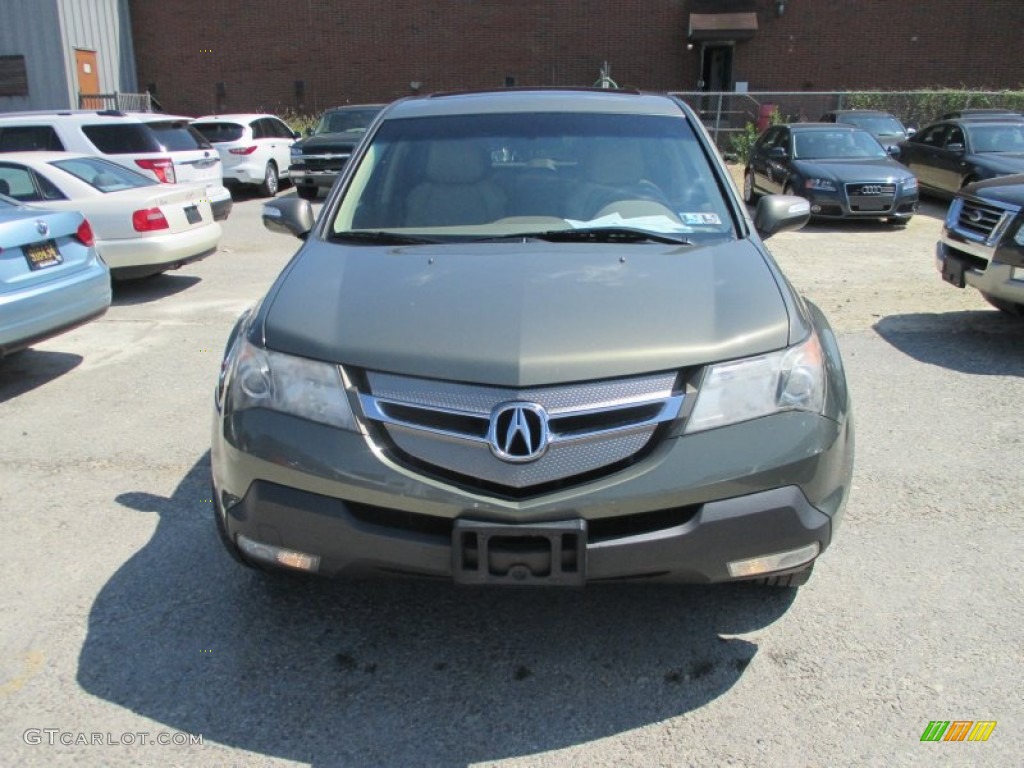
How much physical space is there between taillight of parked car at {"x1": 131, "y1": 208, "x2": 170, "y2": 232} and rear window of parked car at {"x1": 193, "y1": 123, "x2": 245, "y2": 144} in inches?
369

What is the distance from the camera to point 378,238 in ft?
11.9

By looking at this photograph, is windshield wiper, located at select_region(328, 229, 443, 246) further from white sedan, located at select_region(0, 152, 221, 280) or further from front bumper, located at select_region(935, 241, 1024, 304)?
white sedan, located at select_region(0, 152, 221, 280)

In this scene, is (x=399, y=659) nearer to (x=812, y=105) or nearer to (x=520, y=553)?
(x=520, y=553)

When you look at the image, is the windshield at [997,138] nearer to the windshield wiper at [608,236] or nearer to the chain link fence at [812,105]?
the chain link fence at [812,105]

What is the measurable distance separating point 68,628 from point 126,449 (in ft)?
6.24

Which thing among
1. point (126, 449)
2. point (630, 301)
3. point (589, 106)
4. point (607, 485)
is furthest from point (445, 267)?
Result: point (126, 449)

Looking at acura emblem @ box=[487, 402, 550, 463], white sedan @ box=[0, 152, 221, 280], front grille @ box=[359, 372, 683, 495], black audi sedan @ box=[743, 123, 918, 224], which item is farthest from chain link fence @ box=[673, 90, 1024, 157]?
acura emblem @ box=[487, 402, 550, 463]

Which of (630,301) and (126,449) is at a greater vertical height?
(630,301)

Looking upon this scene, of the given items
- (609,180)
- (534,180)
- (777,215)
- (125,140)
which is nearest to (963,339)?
(777,215)

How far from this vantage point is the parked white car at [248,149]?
17.4 meters

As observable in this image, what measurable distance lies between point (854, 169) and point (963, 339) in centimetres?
676

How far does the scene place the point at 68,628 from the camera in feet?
10.6

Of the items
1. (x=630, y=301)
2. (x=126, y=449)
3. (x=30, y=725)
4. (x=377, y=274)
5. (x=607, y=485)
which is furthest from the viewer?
(x=126, y=449)

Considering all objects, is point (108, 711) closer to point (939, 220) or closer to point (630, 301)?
point (630, 301)
